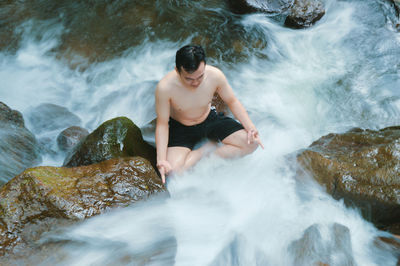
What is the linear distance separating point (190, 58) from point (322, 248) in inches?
87.8

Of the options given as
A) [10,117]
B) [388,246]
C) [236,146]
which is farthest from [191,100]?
[10,117]

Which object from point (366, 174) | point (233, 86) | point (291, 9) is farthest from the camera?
point (291, 9)

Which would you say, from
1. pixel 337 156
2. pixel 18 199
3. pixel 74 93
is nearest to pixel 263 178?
pixel 337 156

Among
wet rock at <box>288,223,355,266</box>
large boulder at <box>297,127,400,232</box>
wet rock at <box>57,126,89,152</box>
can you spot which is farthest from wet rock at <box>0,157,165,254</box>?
wet rock at <box>57,126,89,152</box>

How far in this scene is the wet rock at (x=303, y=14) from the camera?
7184mm

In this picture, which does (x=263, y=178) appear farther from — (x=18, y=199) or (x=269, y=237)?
(x=18, y=199)

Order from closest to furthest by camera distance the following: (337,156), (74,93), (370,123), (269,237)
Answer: (269,237) < (337,156) < (370,123) < (74,93)

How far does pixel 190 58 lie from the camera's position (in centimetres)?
326

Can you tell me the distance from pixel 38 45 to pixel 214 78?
5093 millimetres

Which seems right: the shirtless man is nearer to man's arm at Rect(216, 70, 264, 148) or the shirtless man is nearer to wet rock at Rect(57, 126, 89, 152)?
man's arm at Rect(216, 70, 264, 148)

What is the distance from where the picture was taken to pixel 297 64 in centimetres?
671

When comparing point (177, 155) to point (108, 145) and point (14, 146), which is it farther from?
point (14, 146)

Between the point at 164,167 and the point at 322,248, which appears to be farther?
the point at 164,167

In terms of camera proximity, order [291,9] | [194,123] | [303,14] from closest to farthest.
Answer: [194,123], [303,14], [291,9]
